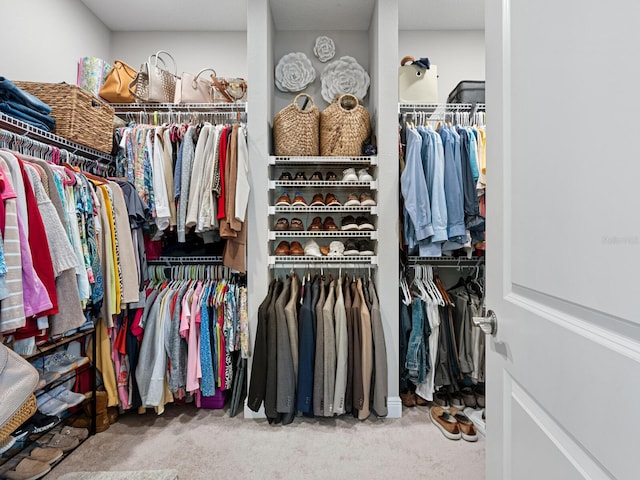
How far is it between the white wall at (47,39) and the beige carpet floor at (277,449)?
2.18 m

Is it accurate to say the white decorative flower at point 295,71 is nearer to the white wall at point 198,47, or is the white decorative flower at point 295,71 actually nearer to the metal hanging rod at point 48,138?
Result: the white wall at point 198,47

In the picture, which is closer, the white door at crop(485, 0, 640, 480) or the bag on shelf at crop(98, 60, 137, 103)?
the white door at crop(485, 0, 640, 480)

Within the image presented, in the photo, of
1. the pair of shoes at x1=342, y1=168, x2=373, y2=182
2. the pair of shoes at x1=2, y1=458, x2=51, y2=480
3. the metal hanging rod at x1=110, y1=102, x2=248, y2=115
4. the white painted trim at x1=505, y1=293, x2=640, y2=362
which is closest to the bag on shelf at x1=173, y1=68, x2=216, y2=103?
the metal hanging rod at x1=110, y1=102, x2=248, y2=115

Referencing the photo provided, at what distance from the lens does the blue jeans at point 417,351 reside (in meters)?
2.17

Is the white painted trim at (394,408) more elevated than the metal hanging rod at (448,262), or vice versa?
the metal hanging rod at (448,262)

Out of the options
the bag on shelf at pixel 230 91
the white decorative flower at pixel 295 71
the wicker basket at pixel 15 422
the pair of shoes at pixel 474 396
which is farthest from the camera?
the white decorative flower at pixel 295 71

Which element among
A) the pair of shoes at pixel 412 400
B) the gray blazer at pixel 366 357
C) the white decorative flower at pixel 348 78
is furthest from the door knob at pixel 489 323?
the white decorative flower at pixel 348 78

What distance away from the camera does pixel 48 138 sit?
166cm

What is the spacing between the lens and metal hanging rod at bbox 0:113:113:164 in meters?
1.47

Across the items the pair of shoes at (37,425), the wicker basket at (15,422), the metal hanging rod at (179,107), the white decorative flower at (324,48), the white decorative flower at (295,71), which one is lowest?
the pair of shoes at (37,425)

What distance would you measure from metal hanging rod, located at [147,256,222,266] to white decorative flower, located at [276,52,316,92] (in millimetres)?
1441

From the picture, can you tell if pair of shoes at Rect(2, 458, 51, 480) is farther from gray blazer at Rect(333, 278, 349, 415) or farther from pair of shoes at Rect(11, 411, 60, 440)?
gray blazer at Rect(333, 278, 349, 415)

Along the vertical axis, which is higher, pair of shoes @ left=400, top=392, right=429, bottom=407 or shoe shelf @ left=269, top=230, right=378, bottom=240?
shoe shelf @ left=269, top=230, right=378, bottom=240

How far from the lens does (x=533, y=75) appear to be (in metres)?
0.69
